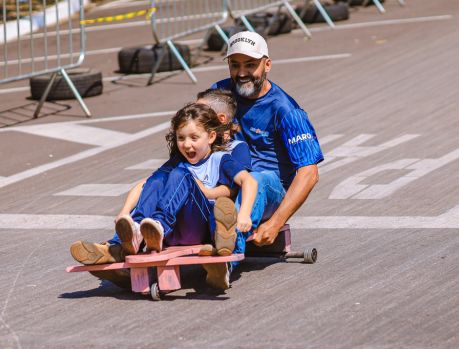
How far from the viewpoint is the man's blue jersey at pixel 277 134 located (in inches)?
286

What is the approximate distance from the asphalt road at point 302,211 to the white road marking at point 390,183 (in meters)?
0.03

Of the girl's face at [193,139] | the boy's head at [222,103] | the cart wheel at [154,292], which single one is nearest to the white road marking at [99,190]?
the boy's head at [222,103]

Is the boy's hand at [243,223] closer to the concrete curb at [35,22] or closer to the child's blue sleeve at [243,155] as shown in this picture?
the child's blue sleeve at [243,155]

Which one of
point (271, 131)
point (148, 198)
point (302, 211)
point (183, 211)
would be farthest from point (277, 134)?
point (302, 211)

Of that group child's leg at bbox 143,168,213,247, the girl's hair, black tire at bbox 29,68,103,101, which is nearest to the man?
the girl's hair

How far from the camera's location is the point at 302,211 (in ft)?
29.6

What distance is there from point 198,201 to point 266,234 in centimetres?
50

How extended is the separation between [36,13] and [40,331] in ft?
48.7

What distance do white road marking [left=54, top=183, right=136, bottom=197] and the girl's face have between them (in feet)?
9.80

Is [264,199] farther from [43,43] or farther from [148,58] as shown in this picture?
[43,43]

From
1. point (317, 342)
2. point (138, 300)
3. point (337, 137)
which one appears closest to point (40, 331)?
point (138, 300)

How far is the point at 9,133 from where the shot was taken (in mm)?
12938

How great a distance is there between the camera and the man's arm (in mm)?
7000

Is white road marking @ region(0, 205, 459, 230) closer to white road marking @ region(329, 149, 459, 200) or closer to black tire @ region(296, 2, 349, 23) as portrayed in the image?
white road marking @ region(329, 149, 459, 200)
